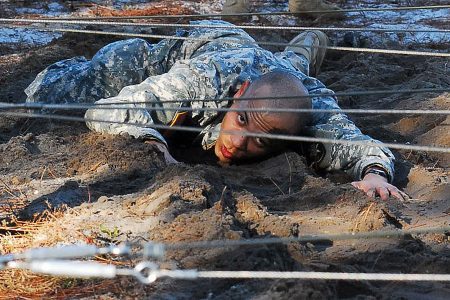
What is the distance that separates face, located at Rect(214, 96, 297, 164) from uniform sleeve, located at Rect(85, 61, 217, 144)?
29 centimetres

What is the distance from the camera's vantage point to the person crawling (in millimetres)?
4625

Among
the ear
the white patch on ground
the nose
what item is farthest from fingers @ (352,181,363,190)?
the white patch on ground

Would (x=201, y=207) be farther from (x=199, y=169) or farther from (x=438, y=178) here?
(x=438, y=178)

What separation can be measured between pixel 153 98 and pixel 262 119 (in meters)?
0.63

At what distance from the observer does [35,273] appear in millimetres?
3129

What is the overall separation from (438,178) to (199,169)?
4.43 feet

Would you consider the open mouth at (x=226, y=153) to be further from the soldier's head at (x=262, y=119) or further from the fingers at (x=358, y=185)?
the fingers at (x=358, y=185)

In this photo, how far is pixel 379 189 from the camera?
14.4 ft

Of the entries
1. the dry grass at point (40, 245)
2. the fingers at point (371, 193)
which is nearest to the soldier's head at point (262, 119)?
the fingers at point (371, 193)

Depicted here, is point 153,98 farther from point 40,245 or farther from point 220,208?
point 40,245

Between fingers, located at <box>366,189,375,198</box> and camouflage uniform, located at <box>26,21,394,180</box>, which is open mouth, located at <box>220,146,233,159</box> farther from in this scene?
fingers, located at <box>366,189,375,198</box>

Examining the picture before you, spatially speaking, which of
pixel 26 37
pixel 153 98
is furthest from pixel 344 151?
pixel 26 37

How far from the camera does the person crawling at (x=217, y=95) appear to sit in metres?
4.62

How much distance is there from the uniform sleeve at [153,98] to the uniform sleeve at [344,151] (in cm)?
68
